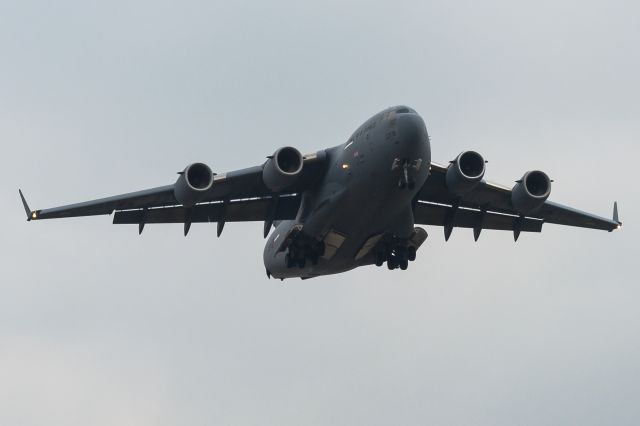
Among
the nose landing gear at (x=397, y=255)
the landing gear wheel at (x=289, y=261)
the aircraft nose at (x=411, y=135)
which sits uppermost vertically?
the aircraft nose at (x=411, y=135)

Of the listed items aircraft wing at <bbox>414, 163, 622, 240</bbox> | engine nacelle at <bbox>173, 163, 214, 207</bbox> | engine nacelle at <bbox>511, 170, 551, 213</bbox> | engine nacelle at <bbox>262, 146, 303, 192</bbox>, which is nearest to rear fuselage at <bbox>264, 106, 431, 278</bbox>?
engine nacelle at <bbox>262, 146, 303, 192</bbox>

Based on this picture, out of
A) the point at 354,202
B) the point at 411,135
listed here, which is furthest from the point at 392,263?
the point at 411,135

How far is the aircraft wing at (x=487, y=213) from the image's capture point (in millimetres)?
24091

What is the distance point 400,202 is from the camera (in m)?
21.5

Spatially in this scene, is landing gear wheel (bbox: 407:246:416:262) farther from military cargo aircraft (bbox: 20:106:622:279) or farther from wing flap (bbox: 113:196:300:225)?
wing flap (bbox: 113:196:300:225)

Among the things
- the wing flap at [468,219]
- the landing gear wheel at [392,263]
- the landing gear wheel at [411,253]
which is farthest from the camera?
the wing flap at [468,219]

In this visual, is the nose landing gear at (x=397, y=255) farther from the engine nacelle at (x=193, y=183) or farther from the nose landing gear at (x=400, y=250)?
the engine nacelle at (x=193, y=183)

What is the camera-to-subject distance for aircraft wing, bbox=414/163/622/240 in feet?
79.0

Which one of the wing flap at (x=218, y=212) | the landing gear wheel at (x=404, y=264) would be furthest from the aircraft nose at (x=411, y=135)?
the wing flap at (x=218, y=212)

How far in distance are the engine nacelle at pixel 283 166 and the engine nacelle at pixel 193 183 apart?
114 cm

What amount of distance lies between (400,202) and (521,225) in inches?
206

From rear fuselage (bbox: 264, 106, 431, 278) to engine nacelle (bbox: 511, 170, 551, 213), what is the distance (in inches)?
89.7

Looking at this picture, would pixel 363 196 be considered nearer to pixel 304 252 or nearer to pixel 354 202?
pixel 354 202

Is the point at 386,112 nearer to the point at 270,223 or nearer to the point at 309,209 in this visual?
the point at 309,209
